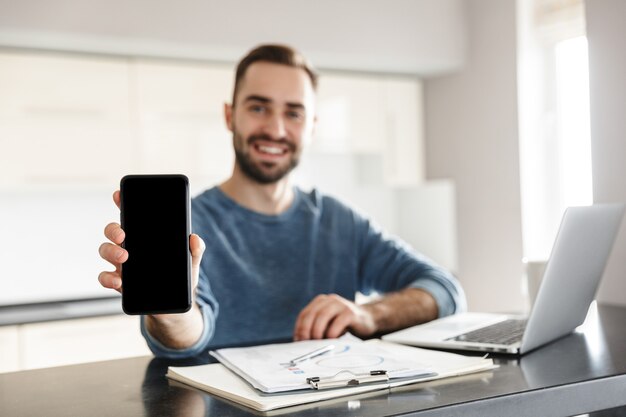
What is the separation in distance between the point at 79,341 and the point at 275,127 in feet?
5.36

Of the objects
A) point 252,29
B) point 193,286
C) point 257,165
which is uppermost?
point 252,29

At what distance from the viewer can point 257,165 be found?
194 cm

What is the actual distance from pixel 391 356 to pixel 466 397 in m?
0.21

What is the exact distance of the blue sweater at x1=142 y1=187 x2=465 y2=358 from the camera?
1860mm

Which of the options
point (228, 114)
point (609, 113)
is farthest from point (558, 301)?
point (228, 114)

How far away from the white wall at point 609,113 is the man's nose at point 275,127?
2.46 ft

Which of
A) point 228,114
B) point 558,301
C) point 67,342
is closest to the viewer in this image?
point 558,301

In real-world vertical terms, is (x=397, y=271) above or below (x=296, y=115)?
below

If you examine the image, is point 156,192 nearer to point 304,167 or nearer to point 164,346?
point 164,346

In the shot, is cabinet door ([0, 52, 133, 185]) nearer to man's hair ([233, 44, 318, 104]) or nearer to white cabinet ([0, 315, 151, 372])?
white cabinet ([0, 315, 151, 372])

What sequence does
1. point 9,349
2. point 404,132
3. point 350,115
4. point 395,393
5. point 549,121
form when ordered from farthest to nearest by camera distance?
point 404,132 < point 350,115 < point 549,121 < point 9,349 < point 395,393

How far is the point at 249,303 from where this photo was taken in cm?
188

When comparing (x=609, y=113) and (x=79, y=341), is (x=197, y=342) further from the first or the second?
(x=79, y=341)

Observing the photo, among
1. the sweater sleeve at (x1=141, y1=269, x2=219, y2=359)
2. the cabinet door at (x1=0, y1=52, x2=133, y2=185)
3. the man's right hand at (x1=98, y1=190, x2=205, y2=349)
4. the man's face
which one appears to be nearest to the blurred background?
the cabinet door at (x1=0, y1=52, x2=133, y2=185)
